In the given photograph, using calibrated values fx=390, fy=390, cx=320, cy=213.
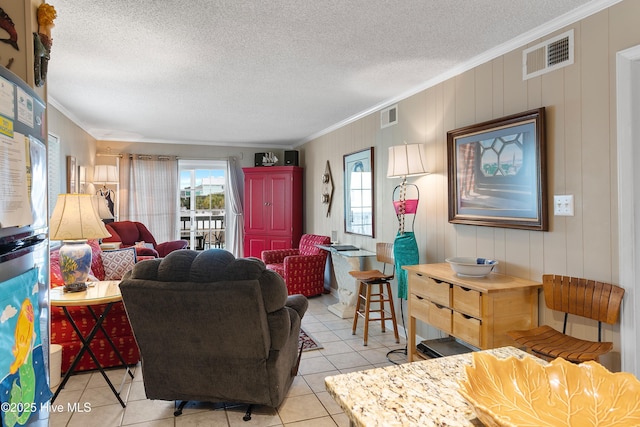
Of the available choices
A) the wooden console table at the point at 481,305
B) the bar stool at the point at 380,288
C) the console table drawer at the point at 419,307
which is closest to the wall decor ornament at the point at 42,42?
the wooden console table at the point at 481,305

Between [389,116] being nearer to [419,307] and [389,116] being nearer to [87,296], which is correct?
[419,307]

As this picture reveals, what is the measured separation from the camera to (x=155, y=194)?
696cm

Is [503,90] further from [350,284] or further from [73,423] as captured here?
[73,423]

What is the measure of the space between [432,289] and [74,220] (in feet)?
8.43

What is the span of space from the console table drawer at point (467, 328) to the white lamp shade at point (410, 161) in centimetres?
136

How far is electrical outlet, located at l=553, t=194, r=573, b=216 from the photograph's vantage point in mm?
2363

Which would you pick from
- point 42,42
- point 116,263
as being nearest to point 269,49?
point 42,42

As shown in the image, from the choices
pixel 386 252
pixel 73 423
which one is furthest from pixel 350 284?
pixel 73 423

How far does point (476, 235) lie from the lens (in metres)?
3.09

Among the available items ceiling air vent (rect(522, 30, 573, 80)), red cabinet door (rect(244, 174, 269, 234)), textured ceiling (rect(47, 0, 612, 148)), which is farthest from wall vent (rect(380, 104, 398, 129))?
red cabinet door (rect(244, 174, 269, 234))

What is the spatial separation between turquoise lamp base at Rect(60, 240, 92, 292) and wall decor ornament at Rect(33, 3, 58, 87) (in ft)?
5.43

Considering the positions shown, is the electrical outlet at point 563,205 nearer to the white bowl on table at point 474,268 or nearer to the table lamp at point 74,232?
the white bowl on table at point 474,268

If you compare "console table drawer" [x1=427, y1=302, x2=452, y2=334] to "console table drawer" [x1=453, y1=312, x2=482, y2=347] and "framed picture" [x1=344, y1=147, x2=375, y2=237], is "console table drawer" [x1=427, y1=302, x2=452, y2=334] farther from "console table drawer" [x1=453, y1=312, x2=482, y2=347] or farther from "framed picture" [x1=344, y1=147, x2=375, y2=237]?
"framed picture" [x1=344, y1=147, x2=375, y2=237]

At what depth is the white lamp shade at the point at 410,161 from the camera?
3.49m
